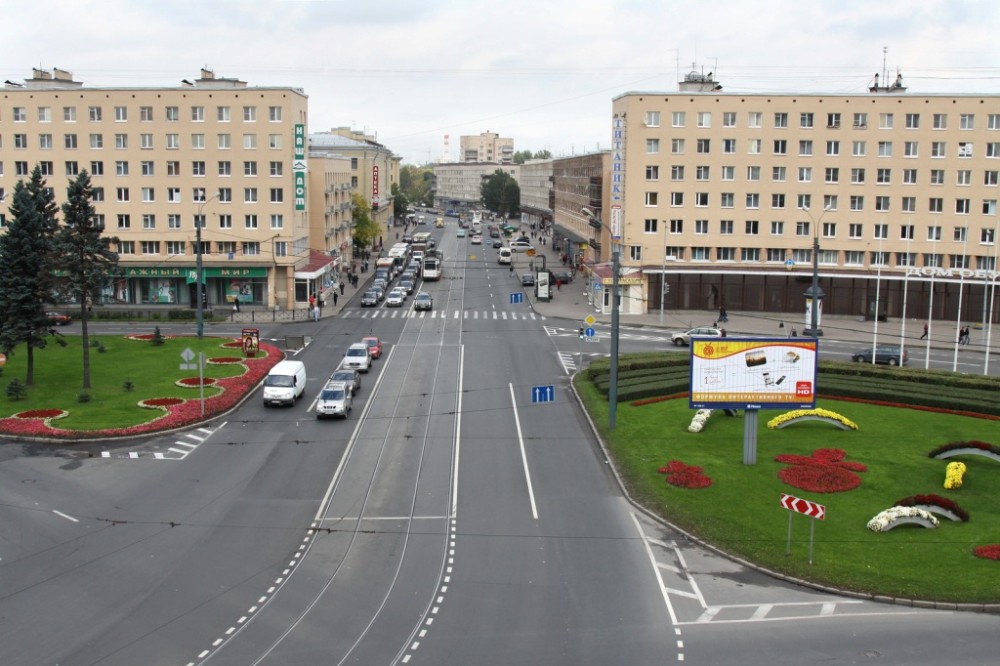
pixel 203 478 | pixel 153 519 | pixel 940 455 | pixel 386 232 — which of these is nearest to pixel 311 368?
pixel 203 478

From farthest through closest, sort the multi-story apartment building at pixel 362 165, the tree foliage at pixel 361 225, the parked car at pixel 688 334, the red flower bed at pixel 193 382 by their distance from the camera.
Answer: the multi-story apartment building at pixel 362 165, the tree foliage at pixel 361 225, the parked car at pixel 688 334, the red flower bed at pixel 193 382

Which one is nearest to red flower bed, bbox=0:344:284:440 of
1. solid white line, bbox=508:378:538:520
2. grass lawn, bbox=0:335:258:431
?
grass lawn, bbox=0:335:258:431

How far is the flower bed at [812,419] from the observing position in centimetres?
4175

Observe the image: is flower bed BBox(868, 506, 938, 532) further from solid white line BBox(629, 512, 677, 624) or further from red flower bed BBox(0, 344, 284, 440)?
red flower bed BBox(0, 344, 284, 440)

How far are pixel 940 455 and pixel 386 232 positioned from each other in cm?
13142

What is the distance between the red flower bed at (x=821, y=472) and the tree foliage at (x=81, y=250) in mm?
33336

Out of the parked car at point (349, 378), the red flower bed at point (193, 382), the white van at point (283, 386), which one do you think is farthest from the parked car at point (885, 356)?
the red flower bed at point (193, 382)

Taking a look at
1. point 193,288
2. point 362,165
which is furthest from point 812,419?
point 362,165

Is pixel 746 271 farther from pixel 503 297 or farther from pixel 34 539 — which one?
pixel 34 539

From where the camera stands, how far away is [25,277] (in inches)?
1852

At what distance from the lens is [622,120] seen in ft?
264

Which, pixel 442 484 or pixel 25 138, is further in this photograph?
pixel 25 138

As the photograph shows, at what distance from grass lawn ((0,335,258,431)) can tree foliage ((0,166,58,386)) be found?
308cm

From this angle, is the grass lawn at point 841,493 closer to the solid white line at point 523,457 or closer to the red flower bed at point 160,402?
the solid white line at point 523,457
